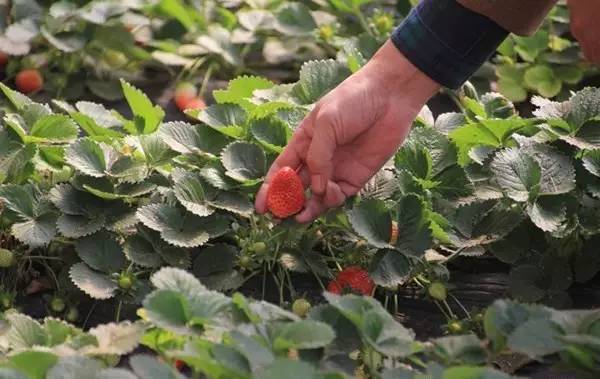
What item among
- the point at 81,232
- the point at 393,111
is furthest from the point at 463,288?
the point at 81,232

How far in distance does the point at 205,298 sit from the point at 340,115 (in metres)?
0.49

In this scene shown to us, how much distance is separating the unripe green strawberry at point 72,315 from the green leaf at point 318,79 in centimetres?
59

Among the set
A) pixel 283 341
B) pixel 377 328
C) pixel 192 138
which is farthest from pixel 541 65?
pixel 283 341

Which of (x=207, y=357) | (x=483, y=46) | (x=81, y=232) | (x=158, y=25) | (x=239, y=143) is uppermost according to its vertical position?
(x=483, y=46)

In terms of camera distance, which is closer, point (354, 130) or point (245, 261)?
point (354, 130)

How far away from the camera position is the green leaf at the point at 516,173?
2.09 meters

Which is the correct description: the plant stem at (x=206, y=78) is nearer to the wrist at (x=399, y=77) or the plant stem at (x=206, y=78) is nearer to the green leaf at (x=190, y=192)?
the green leaf at (x=190, y=192)

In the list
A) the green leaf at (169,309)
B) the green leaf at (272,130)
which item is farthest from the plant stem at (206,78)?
the green leaf at (169,309)

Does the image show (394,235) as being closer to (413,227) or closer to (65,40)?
(413,227)

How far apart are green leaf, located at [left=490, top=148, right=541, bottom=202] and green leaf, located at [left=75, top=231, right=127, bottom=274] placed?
0.63 m

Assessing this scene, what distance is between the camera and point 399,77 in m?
2.06

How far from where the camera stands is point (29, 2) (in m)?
3.14

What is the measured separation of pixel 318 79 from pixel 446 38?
43cm

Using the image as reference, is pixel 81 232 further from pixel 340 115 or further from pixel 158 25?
pixel 158 25
